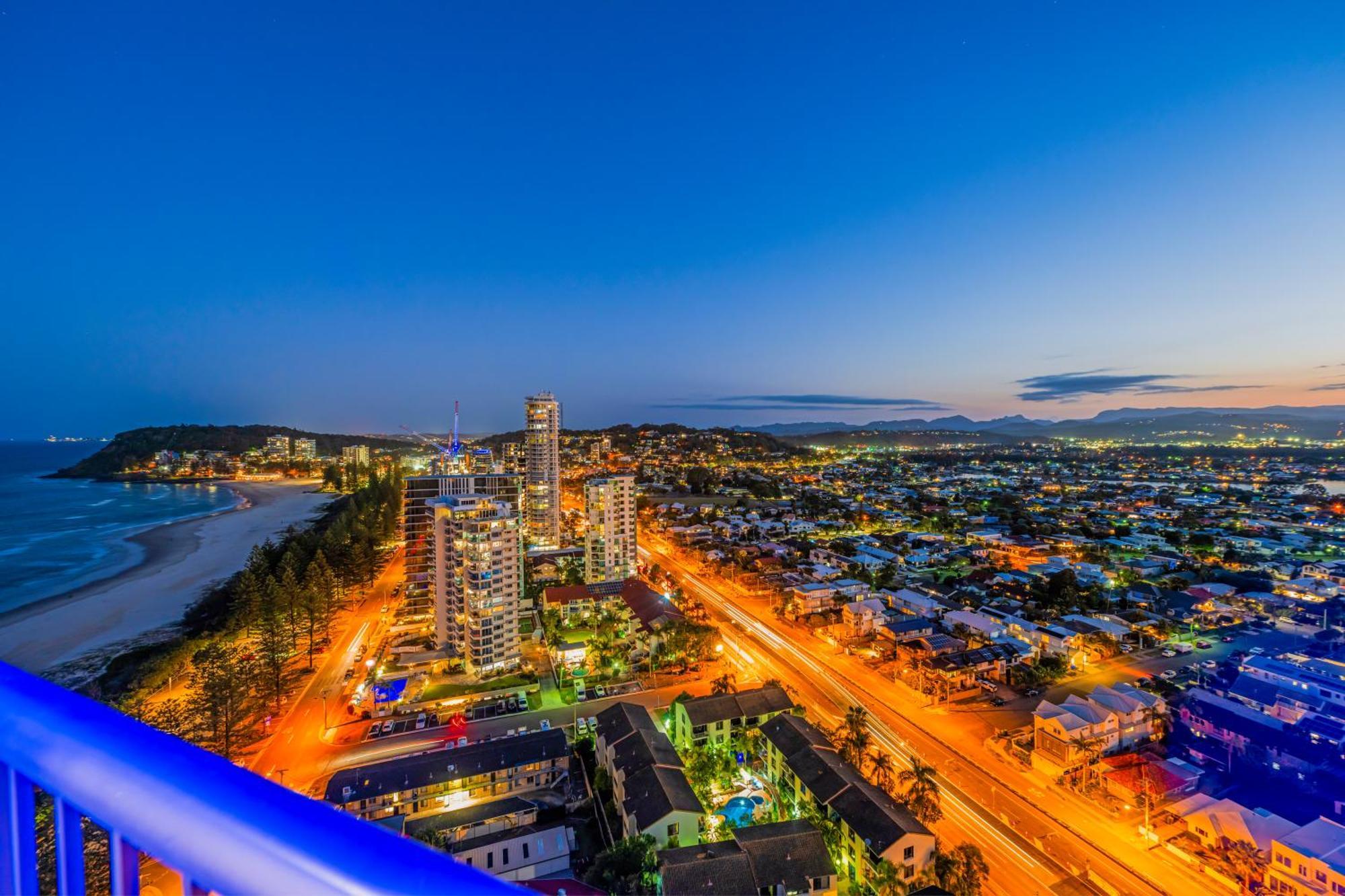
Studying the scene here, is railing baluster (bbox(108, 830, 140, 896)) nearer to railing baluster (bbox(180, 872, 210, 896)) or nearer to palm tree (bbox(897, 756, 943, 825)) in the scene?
railing baluster (bbox(180, 872, 210, 896))

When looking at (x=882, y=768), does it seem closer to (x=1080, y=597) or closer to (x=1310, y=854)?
(x=1310, y=854)

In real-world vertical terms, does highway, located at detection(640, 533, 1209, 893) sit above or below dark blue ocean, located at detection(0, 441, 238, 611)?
below

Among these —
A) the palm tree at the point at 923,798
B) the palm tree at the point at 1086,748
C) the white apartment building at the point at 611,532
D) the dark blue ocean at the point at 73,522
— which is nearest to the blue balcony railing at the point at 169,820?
the palm tree at the point at 923,798

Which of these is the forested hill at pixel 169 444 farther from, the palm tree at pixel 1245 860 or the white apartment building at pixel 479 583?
the palm tree at pixel 1245 860

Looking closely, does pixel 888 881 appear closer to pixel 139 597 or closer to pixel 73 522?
pixel 139 597

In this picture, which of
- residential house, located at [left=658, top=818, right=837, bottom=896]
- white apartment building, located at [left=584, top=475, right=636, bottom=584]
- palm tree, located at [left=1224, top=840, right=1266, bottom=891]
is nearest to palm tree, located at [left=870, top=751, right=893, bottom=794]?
residential house, located at [left=658, top=818, right=837, bottom=896]

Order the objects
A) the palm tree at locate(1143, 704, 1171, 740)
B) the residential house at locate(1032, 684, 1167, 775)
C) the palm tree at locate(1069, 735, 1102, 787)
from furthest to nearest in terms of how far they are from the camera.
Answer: the palm tree at locate(1143, 704, 1171, 740)
the residential house at locate(1032, 684, 1167, 775)
the palm tree at locate(1069, 735, 1102, 787)
